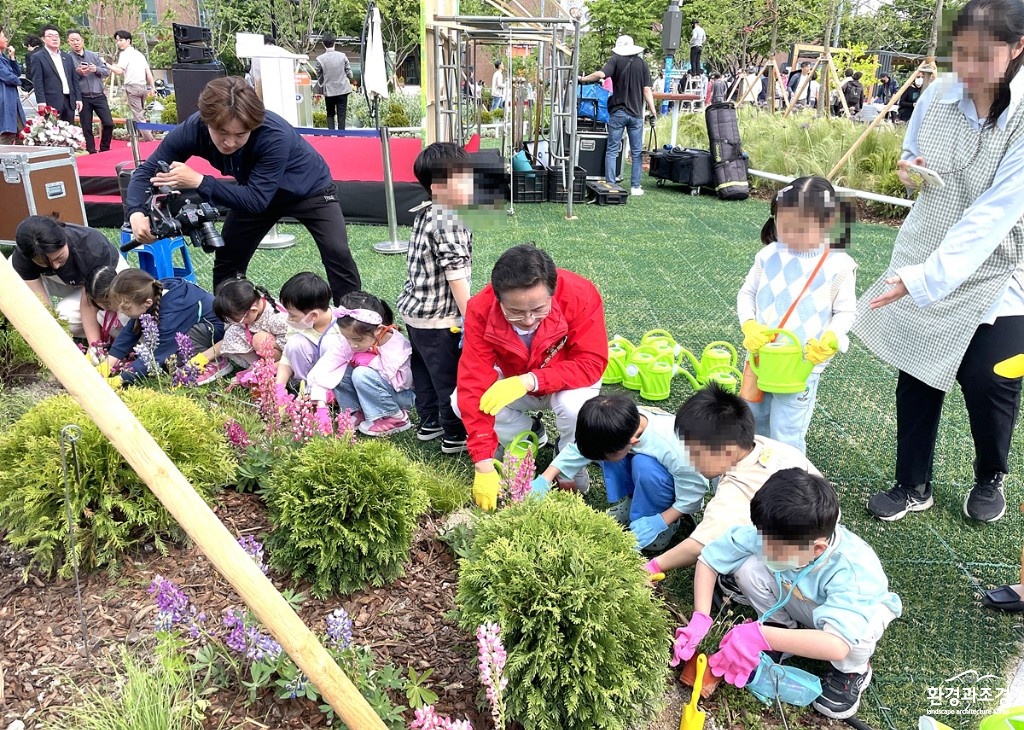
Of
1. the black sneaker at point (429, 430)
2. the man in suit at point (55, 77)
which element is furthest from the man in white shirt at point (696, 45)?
the black sneaker at point (429, 430)

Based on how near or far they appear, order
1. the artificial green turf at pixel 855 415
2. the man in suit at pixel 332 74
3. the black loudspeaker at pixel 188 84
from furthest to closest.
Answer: the man in suit at pixel 332 74 < the black loudspeaker at pixel 188 84 < the artificial green turf at pixel 855 415

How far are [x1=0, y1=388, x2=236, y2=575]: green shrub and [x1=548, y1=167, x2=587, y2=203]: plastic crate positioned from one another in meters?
7.82

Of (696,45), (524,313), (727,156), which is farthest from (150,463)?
(696,45)

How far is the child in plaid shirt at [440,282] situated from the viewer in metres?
3.15

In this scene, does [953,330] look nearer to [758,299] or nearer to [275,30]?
[758,299]

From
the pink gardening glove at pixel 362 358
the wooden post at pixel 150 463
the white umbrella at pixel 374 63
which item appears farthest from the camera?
the white umbrella at pixel 374 63

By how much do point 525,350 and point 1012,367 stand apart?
176 centimetres

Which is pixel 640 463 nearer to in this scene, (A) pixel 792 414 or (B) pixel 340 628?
(A) pixel 792 414

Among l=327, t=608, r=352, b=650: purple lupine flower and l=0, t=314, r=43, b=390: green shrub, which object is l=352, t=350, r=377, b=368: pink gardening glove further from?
l=327, t=608, r=352, b=650: purple lupine flower

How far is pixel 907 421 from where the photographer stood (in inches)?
115

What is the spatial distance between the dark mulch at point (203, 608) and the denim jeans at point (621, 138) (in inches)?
344

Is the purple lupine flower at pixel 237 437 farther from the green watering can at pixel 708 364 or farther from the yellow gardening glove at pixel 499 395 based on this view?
the green watering can at pixel 708 364

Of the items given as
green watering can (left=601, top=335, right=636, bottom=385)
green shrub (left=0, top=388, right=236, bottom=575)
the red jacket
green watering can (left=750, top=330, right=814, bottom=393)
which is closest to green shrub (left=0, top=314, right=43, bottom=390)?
green shrub (left=0, top=388, right=236, bottom=575)

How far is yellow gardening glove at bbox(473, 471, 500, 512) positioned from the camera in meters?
2.71
